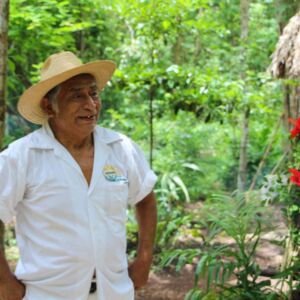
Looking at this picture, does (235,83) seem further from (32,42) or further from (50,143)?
(50,143)

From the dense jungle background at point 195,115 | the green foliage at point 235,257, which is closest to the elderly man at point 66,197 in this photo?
the dense jungle background at point 195,115

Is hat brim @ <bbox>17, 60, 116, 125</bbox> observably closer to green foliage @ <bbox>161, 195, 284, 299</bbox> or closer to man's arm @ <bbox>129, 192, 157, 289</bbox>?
man's arm @ <bbox>129, 192, 157, 289</bbox>

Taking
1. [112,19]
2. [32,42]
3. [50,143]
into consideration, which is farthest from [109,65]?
[112,19]

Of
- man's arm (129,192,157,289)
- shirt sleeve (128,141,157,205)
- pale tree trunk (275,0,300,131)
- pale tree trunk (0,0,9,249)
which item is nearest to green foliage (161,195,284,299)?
man's arm (129,192,157,289)

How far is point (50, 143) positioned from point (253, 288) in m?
2.18

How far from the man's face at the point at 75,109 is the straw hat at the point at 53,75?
1.9 inches

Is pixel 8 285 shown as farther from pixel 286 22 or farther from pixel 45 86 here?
pixel 286 22

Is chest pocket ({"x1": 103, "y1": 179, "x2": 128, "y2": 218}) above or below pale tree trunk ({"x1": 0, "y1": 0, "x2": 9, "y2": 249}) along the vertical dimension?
below

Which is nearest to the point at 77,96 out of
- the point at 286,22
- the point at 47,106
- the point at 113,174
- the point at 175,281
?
the point at 47,106

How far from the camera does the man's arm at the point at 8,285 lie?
1814 mm

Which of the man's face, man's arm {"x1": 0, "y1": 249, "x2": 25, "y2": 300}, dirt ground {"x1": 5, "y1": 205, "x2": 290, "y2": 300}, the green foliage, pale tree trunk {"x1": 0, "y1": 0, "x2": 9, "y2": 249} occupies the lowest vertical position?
dirt ground {"x1": 5, "y1": 205, "x2": 290, "y2": 300}

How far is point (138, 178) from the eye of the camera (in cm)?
213

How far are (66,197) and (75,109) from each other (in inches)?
15.3

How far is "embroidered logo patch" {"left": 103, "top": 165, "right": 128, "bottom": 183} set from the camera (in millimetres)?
1956
